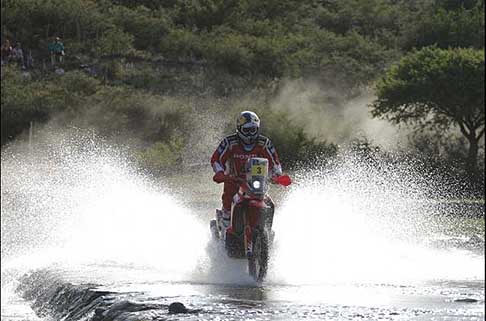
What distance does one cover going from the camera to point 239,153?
46.9 feet

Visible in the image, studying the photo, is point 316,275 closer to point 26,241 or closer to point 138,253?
point 138,253

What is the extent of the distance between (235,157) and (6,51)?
2179 centimetres

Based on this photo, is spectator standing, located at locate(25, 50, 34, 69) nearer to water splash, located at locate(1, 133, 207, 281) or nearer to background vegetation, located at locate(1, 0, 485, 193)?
background vegetation, located at locate(1, 0, 485, 193)

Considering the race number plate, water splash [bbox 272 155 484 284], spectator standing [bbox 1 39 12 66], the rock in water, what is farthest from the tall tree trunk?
the rock in water

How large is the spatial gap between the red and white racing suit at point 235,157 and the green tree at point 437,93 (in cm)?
2844

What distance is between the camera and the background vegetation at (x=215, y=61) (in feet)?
117

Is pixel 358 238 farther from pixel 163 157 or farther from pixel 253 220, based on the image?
pixel 163 157

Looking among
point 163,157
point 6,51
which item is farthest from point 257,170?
point 163,157

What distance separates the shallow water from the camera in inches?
449

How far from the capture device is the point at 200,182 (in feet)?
112

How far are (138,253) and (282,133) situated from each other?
78.4ft

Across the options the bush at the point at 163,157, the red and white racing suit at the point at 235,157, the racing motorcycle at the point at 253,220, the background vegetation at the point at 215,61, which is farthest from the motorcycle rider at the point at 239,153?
the bush at the point at 163,157

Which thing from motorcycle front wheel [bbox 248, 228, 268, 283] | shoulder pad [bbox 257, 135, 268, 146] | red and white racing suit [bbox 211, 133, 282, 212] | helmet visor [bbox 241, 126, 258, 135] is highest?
helmet visor [bbox 241, 126, 258, 135]

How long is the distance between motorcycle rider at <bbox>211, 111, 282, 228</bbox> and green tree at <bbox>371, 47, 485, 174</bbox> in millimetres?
28472
